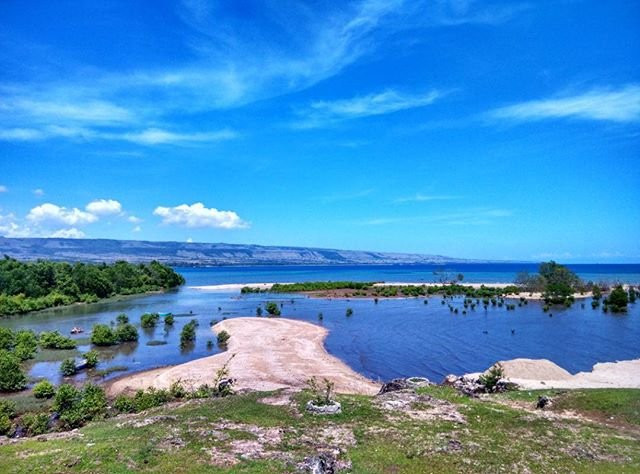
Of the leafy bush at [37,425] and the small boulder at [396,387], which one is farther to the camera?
the small boulder at [396,387]

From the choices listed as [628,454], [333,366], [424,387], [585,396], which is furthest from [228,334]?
[628,454]

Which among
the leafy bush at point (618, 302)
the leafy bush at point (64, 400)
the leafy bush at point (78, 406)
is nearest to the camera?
the leafy bush at point (78, 406)

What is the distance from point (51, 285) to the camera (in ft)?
318

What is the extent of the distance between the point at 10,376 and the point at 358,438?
29.1 meters

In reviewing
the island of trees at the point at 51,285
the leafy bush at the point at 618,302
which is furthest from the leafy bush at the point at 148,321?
the leafy bush at the point at 618,302

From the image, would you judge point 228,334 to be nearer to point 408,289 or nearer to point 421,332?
point 421,332

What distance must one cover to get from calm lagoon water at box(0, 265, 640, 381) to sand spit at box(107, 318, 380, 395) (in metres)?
2.69

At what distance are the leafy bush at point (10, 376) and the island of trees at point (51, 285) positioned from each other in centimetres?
4802

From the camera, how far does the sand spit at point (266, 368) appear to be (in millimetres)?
34531

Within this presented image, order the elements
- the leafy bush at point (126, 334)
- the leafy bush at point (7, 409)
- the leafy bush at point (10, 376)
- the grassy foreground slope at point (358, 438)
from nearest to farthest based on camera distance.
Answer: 1. the grassy foreground slope at point (358, 438)
2. the leafy bush at point (7, 409)
3. the leafy bush at point (10, 376)
4. the leafy bush at point (126, 334)

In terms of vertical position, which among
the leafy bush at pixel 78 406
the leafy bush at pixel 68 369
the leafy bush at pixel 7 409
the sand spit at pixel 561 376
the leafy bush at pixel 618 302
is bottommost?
the leafy bush at pixel 68 369

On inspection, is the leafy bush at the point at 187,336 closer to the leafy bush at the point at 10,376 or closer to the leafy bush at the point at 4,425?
the leafy bush at the point at 10,376

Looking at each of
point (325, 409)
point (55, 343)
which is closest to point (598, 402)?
point (325, 409)

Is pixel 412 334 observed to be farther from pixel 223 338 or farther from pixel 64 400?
pixel 64 400
